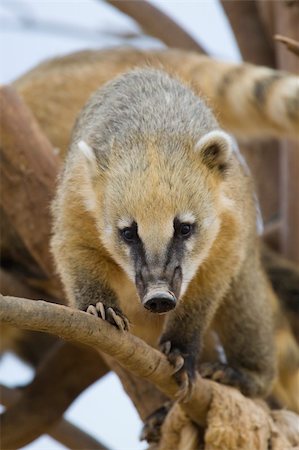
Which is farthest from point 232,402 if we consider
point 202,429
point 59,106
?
point 59,106

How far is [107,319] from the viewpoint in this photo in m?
3.88

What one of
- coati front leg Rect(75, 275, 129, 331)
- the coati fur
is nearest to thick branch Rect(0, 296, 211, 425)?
coati front leg Rect(75, 275, 129, 331)

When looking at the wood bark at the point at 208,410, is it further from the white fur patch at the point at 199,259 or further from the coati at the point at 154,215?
the white fur patch at the point at 199,259

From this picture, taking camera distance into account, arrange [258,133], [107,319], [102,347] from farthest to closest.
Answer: [258,133]
[107,319]
[102,347]

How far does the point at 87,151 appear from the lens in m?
4.21

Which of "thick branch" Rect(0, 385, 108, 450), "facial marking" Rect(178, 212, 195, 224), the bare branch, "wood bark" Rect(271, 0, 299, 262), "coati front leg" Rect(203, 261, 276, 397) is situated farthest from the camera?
"wood bark" Rect(271, 0, 299, 262)

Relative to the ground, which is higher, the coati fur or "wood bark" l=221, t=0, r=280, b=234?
the coati fur

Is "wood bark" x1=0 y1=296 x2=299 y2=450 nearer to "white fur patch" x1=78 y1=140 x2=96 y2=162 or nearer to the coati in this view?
the coati

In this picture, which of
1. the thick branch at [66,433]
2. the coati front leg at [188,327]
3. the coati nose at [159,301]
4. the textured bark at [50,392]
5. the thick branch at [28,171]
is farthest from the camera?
the thick branch at [66,433]

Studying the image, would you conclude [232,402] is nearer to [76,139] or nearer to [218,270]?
[218,270]

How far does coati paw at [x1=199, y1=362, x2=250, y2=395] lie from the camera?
193 inches

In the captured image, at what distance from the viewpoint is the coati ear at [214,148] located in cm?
418

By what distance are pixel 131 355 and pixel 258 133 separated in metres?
3.07

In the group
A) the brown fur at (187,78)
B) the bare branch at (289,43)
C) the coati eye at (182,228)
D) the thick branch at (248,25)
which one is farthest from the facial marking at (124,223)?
the thick branch at (248,25)
